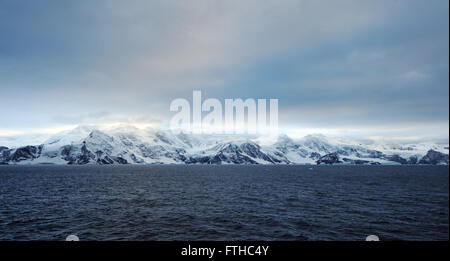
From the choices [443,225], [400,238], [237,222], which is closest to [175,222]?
[237,222]

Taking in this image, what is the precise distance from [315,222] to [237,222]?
39.4ft

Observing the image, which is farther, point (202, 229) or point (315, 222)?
point (315, 222)

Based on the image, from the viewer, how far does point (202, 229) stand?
3509cm

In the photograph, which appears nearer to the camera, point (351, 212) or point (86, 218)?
point (86, 218)
